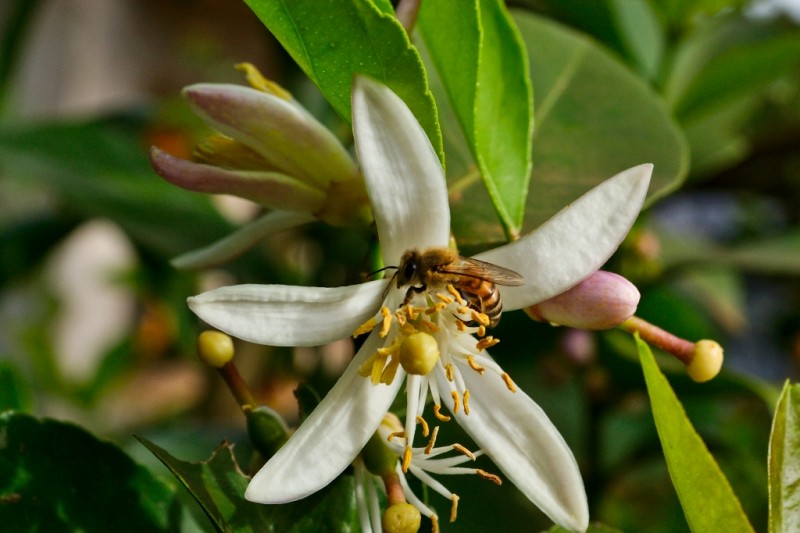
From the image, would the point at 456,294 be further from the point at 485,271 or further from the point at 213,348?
the point at 213,348

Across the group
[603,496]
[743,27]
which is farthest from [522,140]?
[743,27]

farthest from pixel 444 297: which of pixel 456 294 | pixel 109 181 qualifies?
pixel 109 181

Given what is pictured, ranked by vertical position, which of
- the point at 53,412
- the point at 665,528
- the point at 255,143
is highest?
the point at 255,143

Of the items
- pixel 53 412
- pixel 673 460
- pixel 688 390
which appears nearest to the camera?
pixel 673 460

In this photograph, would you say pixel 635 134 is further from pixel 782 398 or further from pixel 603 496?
pixel 603 496

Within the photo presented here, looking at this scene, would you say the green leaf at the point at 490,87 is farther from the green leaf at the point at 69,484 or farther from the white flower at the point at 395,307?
the green leaf at the point at 69,484

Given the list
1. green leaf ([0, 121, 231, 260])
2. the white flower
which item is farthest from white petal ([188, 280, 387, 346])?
green leaf ([0, 121, 231, 260])
